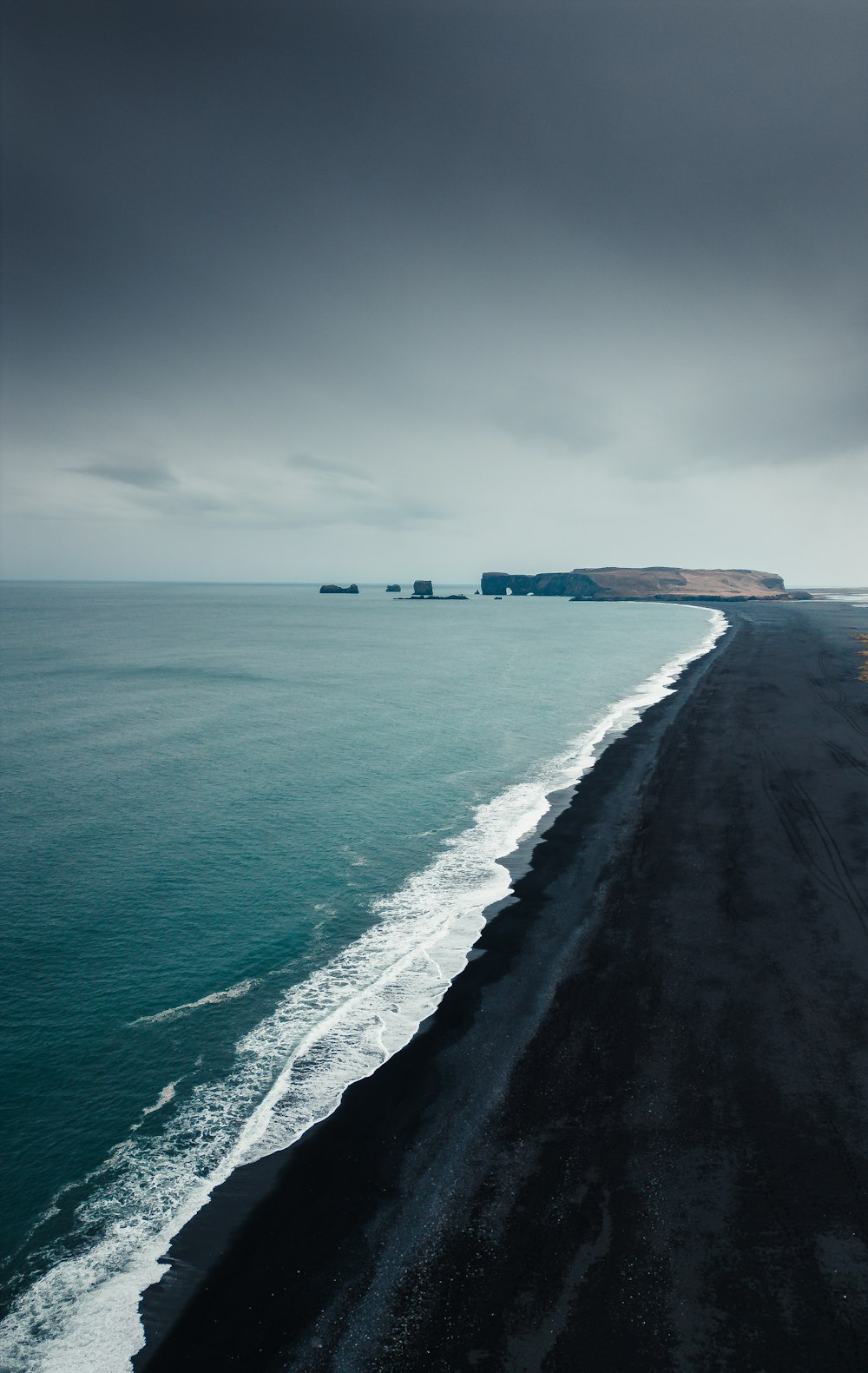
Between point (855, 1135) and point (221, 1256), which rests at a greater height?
point (855, 1135)

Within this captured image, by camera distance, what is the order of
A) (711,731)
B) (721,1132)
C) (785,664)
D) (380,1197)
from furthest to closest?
(785,664) < (711,731) < (721,1132) < (380,1197)

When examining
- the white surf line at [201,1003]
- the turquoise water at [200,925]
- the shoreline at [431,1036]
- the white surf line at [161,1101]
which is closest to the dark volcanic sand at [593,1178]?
the shoreline at [431,1036]

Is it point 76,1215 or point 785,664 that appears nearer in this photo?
point 76,1215

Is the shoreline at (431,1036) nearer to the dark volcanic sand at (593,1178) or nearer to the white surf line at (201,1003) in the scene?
the dark volcanic sand at (593,1178)

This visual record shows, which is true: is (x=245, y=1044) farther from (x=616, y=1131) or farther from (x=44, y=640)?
(x=44, y=640)

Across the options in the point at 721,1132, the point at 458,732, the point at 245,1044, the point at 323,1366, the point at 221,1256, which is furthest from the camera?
the point at 458,732

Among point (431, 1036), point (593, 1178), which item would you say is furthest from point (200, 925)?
point (593, 1178)

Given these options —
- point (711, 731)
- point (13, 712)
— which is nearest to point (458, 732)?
point (711, 731)

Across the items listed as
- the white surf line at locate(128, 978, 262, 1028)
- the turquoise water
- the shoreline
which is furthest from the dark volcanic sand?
the white surf line at locate(128, 978, 262, 1028)
